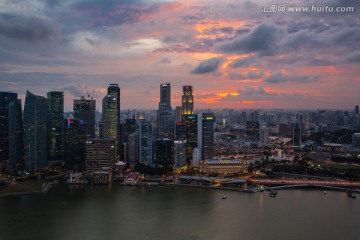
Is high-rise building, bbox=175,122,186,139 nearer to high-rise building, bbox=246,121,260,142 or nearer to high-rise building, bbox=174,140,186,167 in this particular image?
high-rise building, bbox=174,140,186,167

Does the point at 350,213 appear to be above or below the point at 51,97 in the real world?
below

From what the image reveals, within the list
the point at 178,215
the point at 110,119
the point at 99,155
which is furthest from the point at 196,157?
the point at 178,215

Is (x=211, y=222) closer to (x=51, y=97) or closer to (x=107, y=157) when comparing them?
(x=107, y=157)

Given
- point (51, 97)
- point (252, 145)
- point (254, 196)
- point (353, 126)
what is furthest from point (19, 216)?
point (353, 126)

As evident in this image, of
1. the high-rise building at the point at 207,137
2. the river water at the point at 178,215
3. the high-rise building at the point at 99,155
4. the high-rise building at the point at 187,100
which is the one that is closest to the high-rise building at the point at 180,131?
the high-rise building at the point at 207,137

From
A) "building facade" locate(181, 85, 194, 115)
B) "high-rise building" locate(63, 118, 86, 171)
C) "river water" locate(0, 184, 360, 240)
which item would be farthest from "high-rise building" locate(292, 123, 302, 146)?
"river water" locate(0, 184, 360, 240)

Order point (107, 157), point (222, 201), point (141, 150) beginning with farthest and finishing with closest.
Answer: point (141, 150) < point (107, 157) < point (222, 201)
